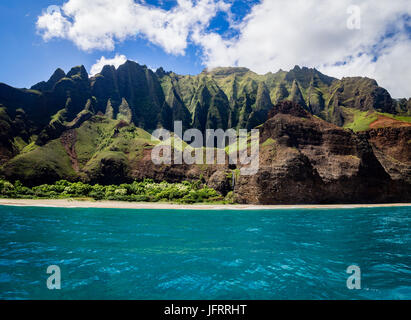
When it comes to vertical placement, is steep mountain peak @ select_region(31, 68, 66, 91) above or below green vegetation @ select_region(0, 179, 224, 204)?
above

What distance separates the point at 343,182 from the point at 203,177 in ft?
156

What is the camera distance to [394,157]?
7875 centimetres

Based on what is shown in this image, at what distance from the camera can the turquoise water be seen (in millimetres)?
9469

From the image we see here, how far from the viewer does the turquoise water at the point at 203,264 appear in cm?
A: 947

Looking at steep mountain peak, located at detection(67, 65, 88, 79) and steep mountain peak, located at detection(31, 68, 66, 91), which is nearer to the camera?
steep mountain peak, located at detection(31, 68, 66, 91)
